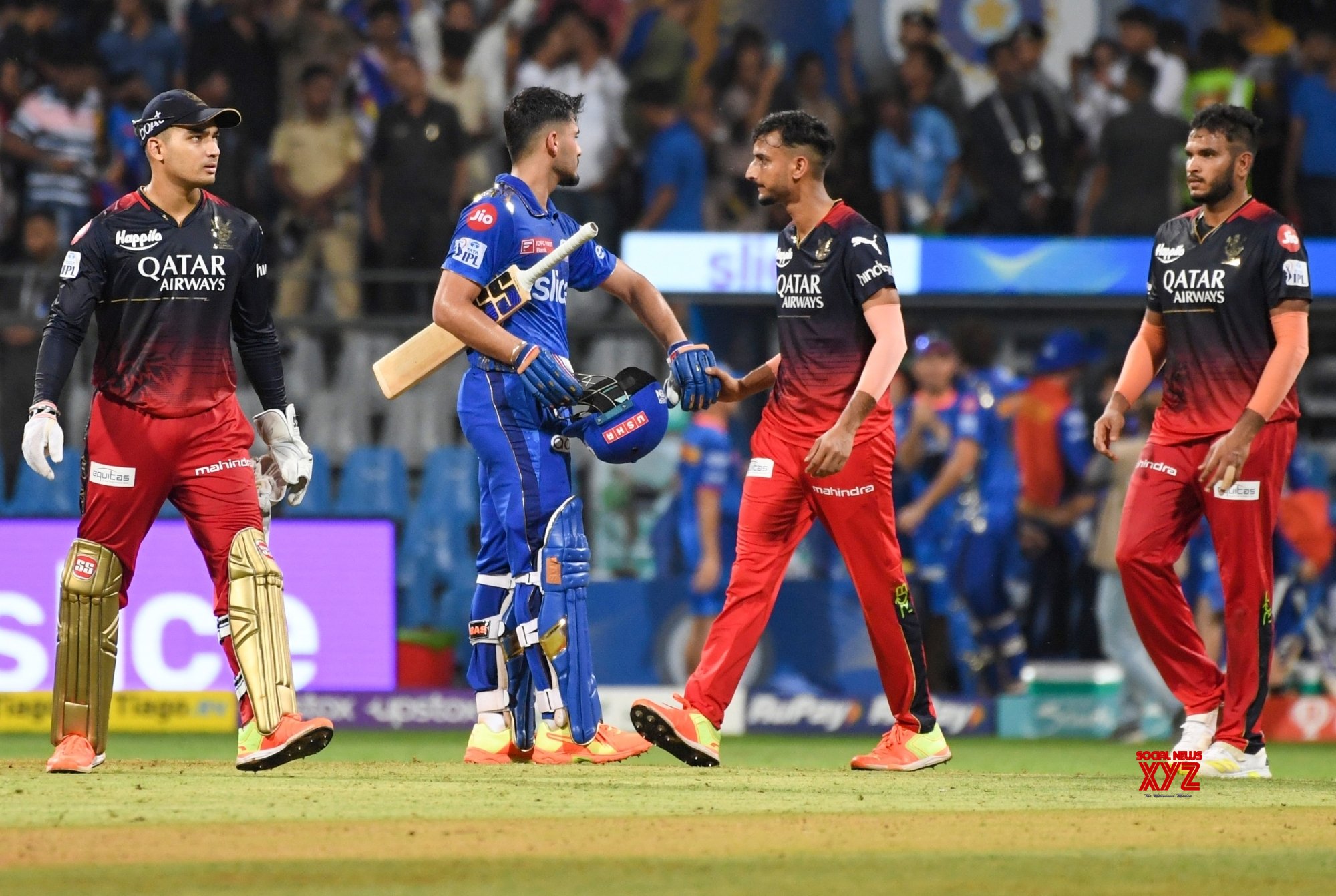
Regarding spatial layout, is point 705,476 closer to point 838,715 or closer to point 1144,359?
point 838,715

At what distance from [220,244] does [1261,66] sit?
10.2m

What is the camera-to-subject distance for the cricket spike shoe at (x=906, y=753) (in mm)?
7500

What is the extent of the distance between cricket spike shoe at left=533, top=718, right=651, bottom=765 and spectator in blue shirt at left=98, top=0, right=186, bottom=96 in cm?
876

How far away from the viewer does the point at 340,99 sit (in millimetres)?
14664

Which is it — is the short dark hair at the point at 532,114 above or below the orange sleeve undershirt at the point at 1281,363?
above

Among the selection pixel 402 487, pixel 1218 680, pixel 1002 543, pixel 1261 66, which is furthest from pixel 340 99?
pixel 1218 680

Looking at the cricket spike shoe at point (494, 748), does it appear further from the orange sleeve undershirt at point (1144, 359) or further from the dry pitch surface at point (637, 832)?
the orange sleeve undershirt at point (1144, 359)

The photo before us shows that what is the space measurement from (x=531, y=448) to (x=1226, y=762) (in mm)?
2841

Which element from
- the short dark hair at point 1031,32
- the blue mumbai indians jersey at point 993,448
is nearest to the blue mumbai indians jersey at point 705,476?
the blue mumbai indians jersey at point 993,448

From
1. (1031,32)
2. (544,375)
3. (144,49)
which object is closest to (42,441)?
(544,375)

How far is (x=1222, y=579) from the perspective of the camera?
7355 millimetres

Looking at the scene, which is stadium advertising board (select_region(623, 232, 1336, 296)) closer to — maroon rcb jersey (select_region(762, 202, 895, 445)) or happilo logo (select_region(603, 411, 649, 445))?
maroon rcb jersey (select_region(762, 202, 895, 445))

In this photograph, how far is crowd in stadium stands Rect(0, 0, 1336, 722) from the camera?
1349cm

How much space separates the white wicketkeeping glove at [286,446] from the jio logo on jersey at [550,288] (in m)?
1.01
